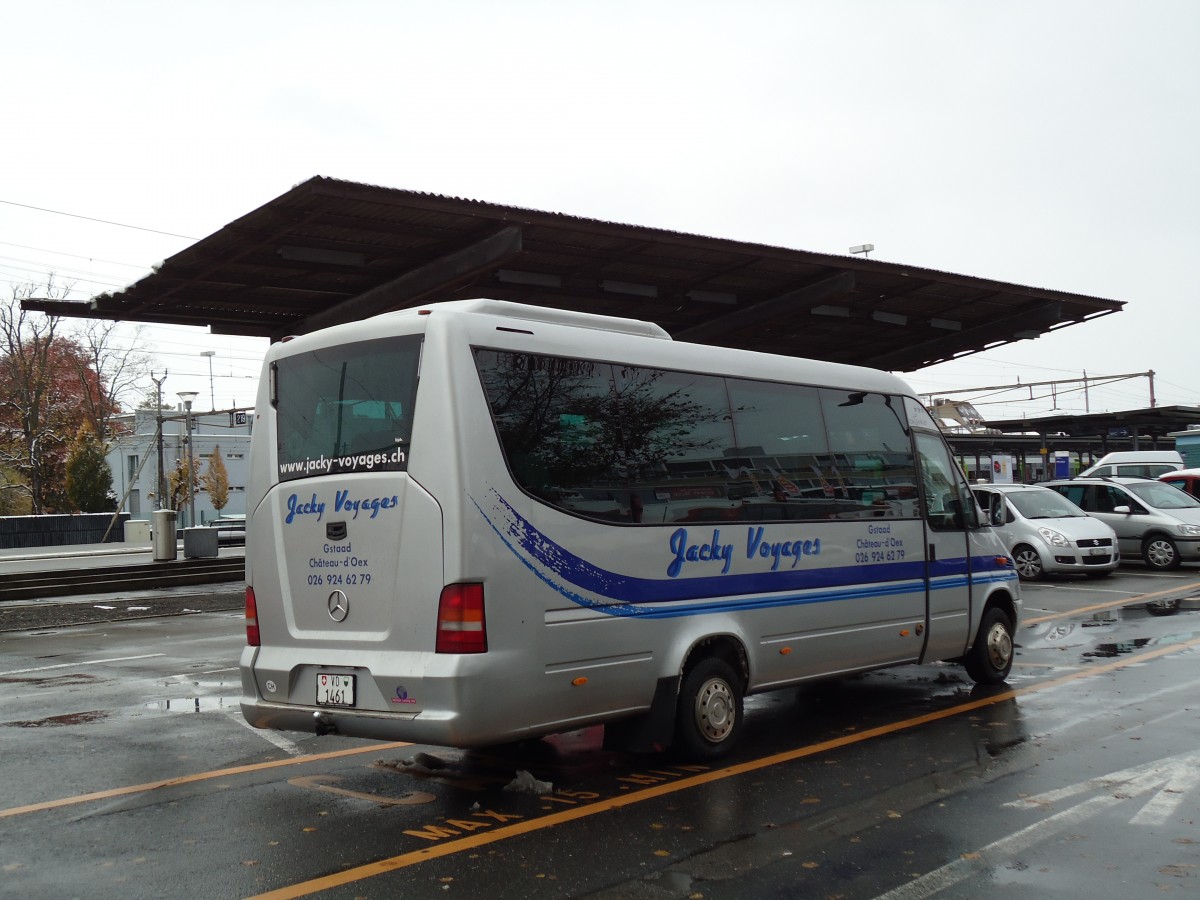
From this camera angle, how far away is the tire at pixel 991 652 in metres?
9.98

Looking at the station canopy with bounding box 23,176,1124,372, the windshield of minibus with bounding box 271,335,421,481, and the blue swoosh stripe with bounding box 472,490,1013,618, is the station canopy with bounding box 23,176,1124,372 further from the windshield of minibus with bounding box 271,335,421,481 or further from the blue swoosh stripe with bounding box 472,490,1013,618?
the blue swoosh stripe with bounding box 472,490,1013,618

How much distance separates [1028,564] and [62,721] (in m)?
16.6

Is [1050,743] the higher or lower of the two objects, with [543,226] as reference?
lower

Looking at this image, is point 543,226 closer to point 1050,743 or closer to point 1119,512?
point 1050,743

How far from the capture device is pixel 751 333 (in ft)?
77.0

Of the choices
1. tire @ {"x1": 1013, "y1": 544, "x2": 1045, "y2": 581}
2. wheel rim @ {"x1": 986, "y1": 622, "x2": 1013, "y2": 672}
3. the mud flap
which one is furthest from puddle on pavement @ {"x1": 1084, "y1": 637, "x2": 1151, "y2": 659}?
tire @ {"x1": 1013, "y1": 544, "x2": 1045, "y2": 581}

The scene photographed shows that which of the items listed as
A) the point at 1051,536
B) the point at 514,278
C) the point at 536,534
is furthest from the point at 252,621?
the point at 1051,536

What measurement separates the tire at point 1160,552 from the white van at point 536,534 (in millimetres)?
15600

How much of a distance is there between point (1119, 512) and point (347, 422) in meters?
19.3

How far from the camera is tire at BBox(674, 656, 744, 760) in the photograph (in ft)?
23.4

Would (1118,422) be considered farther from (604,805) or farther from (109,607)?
(604,805)

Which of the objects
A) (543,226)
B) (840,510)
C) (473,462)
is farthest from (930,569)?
(543,226)

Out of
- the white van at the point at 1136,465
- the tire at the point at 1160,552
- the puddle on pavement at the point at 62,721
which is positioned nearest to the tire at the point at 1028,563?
the tire at the point at 1160,552

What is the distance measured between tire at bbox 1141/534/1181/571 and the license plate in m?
19.5
